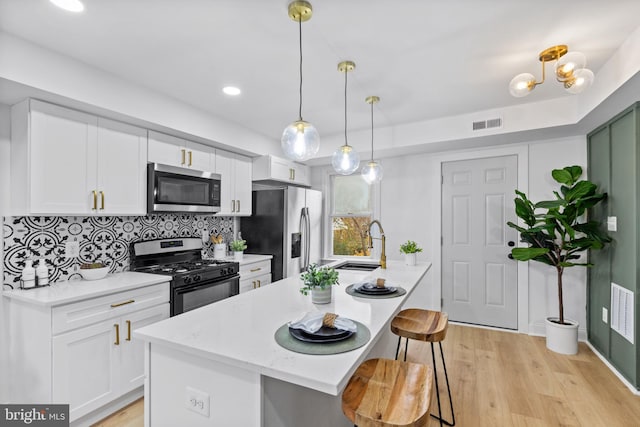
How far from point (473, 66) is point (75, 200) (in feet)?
10.3

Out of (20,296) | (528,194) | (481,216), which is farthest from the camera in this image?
(481,216)

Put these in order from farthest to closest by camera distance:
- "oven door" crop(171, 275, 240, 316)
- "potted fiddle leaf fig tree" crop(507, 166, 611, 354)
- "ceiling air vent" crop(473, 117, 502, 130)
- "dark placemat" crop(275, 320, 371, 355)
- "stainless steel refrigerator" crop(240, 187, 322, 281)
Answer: "stainless steel refrigerator" crop(240, 187, 322, 281)
"ceiling air vent" crop(473, 117, 502, 130)
"potted fiddle leaf fig tree" crop(507, 166, 611, 354)
"oven door" crop(171, 275, 240, 316)
"dark placemat" crop(275, 320, 371, 355)

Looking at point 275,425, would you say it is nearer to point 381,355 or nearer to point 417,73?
point 381,355

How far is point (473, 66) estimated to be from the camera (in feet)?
7.86

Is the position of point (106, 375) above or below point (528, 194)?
below

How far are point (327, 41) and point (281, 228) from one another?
94.8 inches

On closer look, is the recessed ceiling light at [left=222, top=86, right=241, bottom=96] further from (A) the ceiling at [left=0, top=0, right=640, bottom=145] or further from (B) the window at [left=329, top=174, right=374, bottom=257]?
(B) the window at [left=329, top=174, right=374, bottom=257]

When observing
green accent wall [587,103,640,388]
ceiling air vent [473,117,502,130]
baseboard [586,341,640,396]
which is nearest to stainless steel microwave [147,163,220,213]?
ceiling air vent [473,117,502,130]

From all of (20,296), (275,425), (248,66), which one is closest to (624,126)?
(248,66)

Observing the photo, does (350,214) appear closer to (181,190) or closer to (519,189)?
(519,189)

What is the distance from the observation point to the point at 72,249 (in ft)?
8.27

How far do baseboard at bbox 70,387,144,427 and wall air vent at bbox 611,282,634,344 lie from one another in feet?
12.9

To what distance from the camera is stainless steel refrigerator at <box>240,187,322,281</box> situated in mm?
3984

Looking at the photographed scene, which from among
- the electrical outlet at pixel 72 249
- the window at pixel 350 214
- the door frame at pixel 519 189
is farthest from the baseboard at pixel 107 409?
the door frame at pixel 519 189
